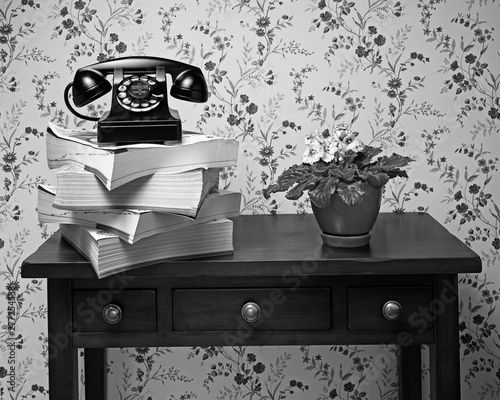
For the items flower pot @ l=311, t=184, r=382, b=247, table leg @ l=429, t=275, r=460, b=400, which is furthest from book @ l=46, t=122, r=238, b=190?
table leg @ l=429, t=275, r=460, b=400

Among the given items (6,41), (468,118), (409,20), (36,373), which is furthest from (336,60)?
(36,373)

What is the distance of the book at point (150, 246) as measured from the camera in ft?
4.06

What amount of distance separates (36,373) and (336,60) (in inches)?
47.8

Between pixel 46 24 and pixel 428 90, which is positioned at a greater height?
pixel 46 24

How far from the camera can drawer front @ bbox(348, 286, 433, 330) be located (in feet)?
4.36

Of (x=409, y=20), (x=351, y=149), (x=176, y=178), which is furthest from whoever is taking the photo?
(x=409, y=20)

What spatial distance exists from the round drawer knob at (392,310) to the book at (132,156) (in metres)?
0.43

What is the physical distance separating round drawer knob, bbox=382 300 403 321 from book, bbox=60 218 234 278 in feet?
1.08

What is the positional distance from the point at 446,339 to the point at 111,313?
0.67 meters

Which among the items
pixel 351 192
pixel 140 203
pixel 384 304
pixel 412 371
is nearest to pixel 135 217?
pixel 140 203

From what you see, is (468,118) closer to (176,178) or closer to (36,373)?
(176,178)

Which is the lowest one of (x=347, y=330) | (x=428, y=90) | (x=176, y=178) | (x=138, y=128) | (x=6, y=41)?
(x=347, y=330)

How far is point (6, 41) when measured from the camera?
1784mm

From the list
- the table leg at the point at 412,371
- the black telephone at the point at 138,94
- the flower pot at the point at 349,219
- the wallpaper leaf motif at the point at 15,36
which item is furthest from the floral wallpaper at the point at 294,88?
the flower pot at the point at 349,219
